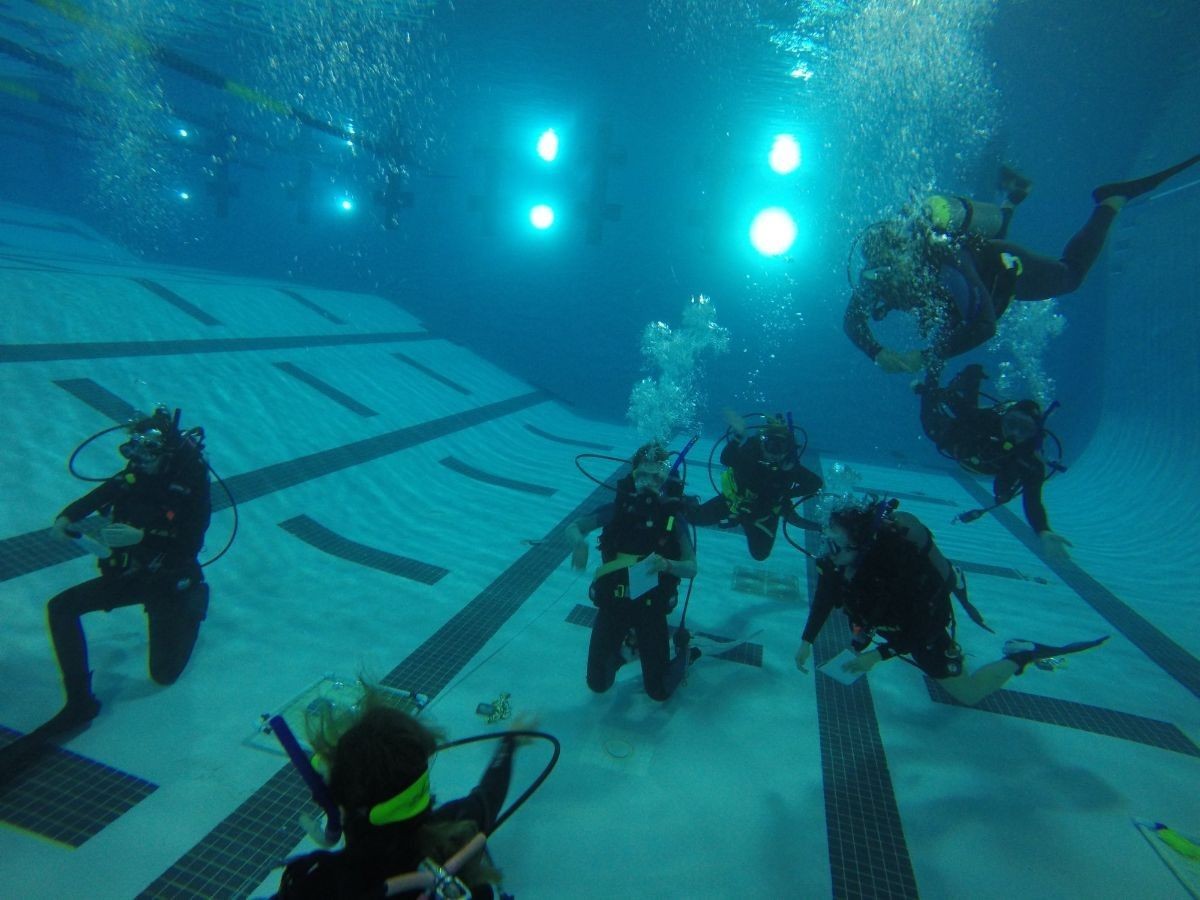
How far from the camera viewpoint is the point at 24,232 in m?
18.8

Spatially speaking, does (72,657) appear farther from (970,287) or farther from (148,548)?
(970,287)

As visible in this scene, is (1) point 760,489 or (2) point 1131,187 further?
(1) point 760,489

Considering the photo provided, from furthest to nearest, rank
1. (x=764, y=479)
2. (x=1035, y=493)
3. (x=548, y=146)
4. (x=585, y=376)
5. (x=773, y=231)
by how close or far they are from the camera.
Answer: (x=585, y=376), (x=548, y=146), (x=773, y=231), (x=764, y=479), (x=1035, y=493)

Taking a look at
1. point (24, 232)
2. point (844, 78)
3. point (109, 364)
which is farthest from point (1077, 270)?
point (24, 232)

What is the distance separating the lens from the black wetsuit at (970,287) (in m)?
4.36

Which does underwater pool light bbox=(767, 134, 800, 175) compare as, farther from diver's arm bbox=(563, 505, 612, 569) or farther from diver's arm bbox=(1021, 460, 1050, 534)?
diver's arm bbox=(563, 505, 612, 569)

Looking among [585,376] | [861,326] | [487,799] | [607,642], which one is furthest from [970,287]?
[585,376]

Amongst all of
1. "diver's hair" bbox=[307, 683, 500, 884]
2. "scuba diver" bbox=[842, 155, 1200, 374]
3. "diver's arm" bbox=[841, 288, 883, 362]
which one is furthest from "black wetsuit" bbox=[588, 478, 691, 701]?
"diver's hair" bbox=[307, 683, 500, 884]

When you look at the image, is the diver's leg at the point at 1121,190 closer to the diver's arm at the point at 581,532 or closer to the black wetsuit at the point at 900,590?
the black wetsuit at the point at 900,590

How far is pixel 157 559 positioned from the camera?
3.89m

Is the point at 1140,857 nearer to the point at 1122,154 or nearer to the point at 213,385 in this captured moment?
the point at 213,385

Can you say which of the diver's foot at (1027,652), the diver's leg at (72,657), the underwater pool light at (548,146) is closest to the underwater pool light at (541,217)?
the underwater pool light at (548,146)

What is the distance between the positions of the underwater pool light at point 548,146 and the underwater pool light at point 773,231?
698cm

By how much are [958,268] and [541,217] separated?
56.8ft
